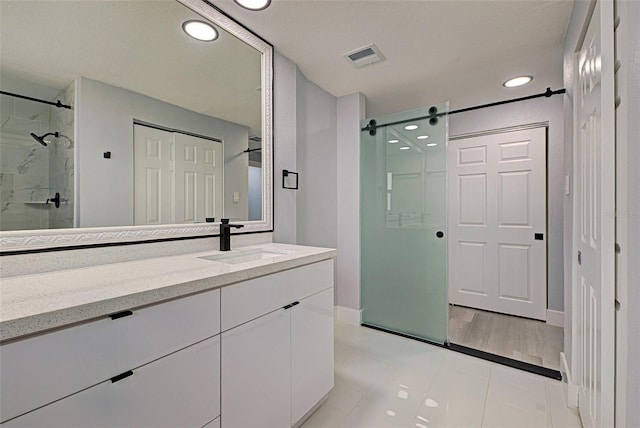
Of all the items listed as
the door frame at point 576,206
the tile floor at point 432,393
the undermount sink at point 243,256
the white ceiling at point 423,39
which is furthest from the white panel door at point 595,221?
A: the undermount sink at point 243,256

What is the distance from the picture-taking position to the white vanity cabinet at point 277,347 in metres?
1.11

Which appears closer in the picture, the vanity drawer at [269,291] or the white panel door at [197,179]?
the vanity drawer at [269,291]

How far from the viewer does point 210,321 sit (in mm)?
1027

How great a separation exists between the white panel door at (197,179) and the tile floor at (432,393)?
4.31 ft

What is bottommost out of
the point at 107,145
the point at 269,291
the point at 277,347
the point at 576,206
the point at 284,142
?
the point at 277,347

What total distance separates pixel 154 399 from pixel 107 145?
107cm

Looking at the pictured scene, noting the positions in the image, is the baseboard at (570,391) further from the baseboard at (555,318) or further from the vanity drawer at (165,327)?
the vanity drawer at (165,327)

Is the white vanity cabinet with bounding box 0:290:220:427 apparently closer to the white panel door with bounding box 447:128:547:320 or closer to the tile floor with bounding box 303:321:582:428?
the tile floor with bounding box 303:321:582:428

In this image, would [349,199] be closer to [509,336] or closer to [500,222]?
[500,222]

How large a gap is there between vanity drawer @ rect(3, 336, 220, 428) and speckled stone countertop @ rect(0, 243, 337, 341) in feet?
0.66

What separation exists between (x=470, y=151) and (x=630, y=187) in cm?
265

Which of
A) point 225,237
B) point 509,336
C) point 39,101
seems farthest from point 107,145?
point 509,336

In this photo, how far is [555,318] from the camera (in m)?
2.79

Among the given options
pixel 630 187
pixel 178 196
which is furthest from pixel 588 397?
pixel 178 196
